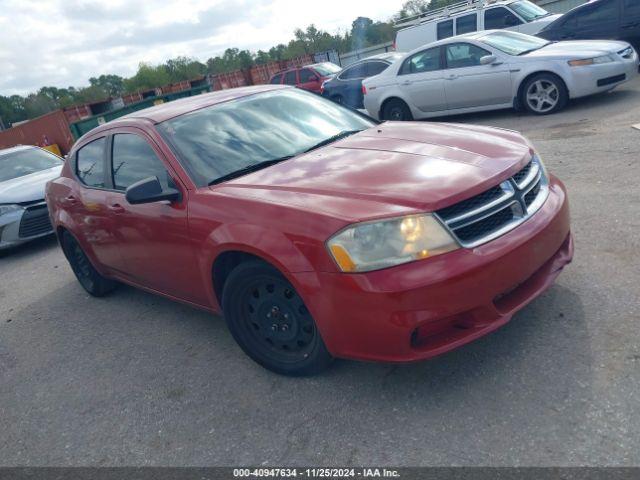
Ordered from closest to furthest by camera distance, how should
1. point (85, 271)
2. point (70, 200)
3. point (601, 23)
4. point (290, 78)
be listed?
1. point (70, 200)
2. point (85, 271)
3. point (601, 23)
4. point (290, 78)

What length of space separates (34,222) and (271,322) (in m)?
5.99

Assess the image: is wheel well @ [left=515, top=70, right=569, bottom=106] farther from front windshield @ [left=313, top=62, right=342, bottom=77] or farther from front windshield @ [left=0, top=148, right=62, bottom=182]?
front windshield @ [left=313, top=62, right=342, bottom=77]

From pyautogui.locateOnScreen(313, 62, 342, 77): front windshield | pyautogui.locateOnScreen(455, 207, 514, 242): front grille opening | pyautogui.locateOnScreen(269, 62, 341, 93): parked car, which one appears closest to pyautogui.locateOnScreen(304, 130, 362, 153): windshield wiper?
pyautogui.locateOnScreen(455, 207, 514, 242): front grille opening

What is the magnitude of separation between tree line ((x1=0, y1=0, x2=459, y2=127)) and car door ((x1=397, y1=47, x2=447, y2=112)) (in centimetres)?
6137

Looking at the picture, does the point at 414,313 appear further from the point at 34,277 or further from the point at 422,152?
the point at 34,277

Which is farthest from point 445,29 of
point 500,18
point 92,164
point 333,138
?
point 92,164

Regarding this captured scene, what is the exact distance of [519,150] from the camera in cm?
324

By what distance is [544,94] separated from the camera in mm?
8719

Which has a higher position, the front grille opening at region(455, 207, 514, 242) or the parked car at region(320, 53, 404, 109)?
the front grille opening at region(455, 207, 514, 242)

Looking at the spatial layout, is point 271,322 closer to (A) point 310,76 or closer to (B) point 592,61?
(B) point 592,61

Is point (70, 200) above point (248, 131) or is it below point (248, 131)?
below

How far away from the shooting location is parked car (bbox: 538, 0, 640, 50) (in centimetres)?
1014

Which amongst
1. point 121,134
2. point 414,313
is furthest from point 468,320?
point 121,134

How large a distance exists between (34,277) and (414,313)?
5.51 meters
